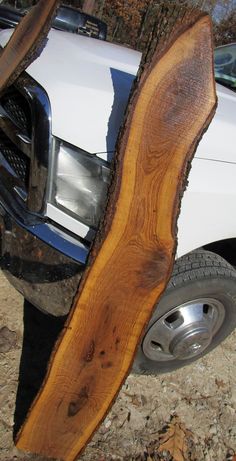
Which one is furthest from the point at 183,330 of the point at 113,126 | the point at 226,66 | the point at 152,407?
the point at 226,66

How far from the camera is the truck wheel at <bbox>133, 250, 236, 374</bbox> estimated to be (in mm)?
2268

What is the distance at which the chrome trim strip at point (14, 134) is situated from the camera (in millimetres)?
2008

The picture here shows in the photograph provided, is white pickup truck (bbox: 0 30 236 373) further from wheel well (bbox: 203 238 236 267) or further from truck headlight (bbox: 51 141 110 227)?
wheel well (bbox: 203 238 236 267)

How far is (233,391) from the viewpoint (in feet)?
9.00

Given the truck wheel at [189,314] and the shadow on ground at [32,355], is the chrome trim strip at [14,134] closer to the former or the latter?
the shadow on ground at [32,355]

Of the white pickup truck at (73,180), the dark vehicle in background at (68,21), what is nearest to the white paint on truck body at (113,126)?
the white pickup truck at (73,180)

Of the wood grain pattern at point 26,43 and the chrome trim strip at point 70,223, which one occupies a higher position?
the wood grain pattern at point 26,43

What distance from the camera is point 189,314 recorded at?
240 centimetres

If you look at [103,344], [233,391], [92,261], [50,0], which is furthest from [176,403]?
[50,0]

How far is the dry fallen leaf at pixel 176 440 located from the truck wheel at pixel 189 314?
320 millimetres

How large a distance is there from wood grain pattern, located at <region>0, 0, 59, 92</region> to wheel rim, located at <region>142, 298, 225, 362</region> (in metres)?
1.41

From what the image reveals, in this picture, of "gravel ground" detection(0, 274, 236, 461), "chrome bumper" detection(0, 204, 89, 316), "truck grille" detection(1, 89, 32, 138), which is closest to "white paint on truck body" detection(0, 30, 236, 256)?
"truck grille" detection(1, 89, 32, 138)

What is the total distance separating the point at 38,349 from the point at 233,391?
48.1 inches

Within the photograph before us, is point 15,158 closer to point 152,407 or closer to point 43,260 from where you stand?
point 43,260
